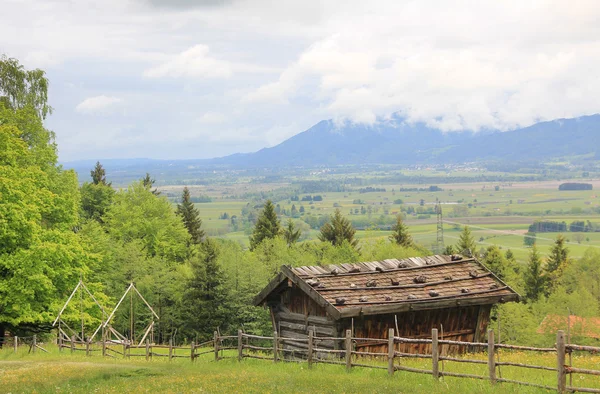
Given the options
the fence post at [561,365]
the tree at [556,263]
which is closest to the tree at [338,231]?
the tree at [556,263]

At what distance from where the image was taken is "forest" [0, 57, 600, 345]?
32844mm

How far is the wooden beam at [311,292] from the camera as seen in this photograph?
23.1 m

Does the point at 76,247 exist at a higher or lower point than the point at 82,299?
higher

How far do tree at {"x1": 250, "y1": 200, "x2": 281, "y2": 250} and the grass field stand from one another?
50312mm

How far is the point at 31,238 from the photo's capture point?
32781 millimetres

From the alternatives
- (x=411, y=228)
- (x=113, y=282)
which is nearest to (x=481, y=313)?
(x=113, y=282)

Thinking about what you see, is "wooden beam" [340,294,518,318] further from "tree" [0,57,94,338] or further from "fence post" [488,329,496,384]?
"tree" [0,57,94,338]

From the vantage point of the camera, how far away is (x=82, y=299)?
3609cm

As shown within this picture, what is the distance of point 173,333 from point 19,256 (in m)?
21.1

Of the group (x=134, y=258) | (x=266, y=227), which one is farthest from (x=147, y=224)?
(x=266, y=227)

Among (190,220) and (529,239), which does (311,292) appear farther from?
(529,239)

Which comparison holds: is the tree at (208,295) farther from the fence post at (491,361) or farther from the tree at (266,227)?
the fence post at (491,361)

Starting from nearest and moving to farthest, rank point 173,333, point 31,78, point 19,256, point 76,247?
point 19,256 < point 76,247 < point 31,78 < point 173,333

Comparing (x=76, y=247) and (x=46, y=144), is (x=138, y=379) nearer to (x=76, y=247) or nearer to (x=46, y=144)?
(x=76, y=247)
